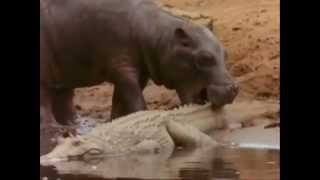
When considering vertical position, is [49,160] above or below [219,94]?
below

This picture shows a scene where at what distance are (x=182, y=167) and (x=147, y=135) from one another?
0.73 meters

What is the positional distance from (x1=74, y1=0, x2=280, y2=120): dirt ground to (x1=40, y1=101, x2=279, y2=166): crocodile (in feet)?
1.20

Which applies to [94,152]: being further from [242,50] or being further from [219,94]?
[242,50]

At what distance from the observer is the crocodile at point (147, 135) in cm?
382

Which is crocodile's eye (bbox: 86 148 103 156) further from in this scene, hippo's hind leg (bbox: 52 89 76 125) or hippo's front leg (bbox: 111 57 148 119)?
hippo's hind leg (bbox: 52 89 76 125)

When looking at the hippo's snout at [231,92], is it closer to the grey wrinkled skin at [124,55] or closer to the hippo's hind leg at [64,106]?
the grey wrinkled skin at [124,55]

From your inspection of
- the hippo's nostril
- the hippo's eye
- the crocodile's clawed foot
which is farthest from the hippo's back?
the hippo's nostril

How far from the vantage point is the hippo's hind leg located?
4961 millimetres

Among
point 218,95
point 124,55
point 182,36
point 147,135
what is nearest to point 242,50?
point 182,36

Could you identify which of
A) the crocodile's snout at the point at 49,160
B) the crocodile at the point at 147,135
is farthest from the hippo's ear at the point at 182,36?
the crocodile's snout at the point at 49,160

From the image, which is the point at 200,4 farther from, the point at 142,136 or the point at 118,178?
the point at 118,178

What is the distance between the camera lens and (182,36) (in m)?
4.85

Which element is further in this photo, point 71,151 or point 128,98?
point 128,98
